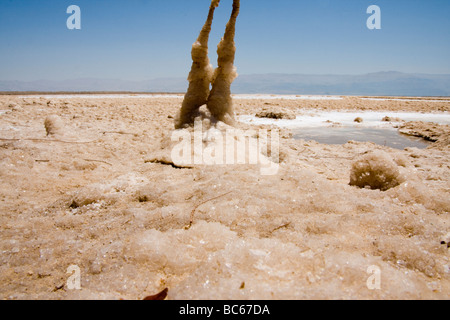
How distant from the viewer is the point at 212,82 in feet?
13.6

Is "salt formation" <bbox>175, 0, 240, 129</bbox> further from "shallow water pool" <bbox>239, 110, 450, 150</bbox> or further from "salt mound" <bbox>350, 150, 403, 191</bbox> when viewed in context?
"shallow water pool" <bbox>239, 110, 450, 150</bbox>

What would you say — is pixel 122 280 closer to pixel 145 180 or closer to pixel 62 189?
pixel 145 180

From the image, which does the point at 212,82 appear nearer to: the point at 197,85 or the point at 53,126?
the point at 197,85

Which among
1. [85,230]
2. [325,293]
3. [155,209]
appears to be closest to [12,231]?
[85,230]

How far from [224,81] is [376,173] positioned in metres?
2.50

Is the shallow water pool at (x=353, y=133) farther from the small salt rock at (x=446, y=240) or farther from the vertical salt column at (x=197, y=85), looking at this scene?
the small salt rock at (x=446, y=240)

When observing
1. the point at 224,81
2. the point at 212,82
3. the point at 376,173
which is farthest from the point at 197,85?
the point at 376,173

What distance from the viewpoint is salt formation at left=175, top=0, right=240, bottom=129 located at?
3.82 m

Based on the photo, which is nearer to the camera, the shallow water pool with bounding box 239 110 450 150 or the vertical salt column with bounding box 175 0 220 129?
the vertical salt column with bounding box 175 0 220 129

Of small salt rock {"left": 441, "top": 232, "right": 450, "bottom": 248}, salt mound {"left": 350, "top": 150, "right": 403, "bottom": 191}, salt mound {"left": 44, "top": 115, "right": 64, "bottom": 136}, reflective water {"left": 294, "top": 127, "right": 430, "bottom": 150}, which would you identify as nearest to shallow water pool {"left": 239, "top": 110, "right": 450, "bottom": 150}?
reflective water {"left": 294, "top": 127, "right": 430, "bottom": 150}

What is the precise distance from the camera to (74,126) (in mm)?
5719

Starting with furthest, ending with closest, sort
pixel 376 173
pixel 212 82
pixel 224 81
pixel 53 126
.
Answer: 1. pixel 53 126
2. pixel 212 82
3. pixel 224 81
4. pixel 376 173

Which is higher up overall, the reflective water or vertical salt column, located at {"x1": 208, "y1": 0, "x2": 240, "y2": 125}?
vertical salt column, located at {"x1": 208, "y1": 0, "x2": 240, "y2": 125}

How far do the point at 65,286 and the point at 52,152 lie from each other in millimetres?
3067
